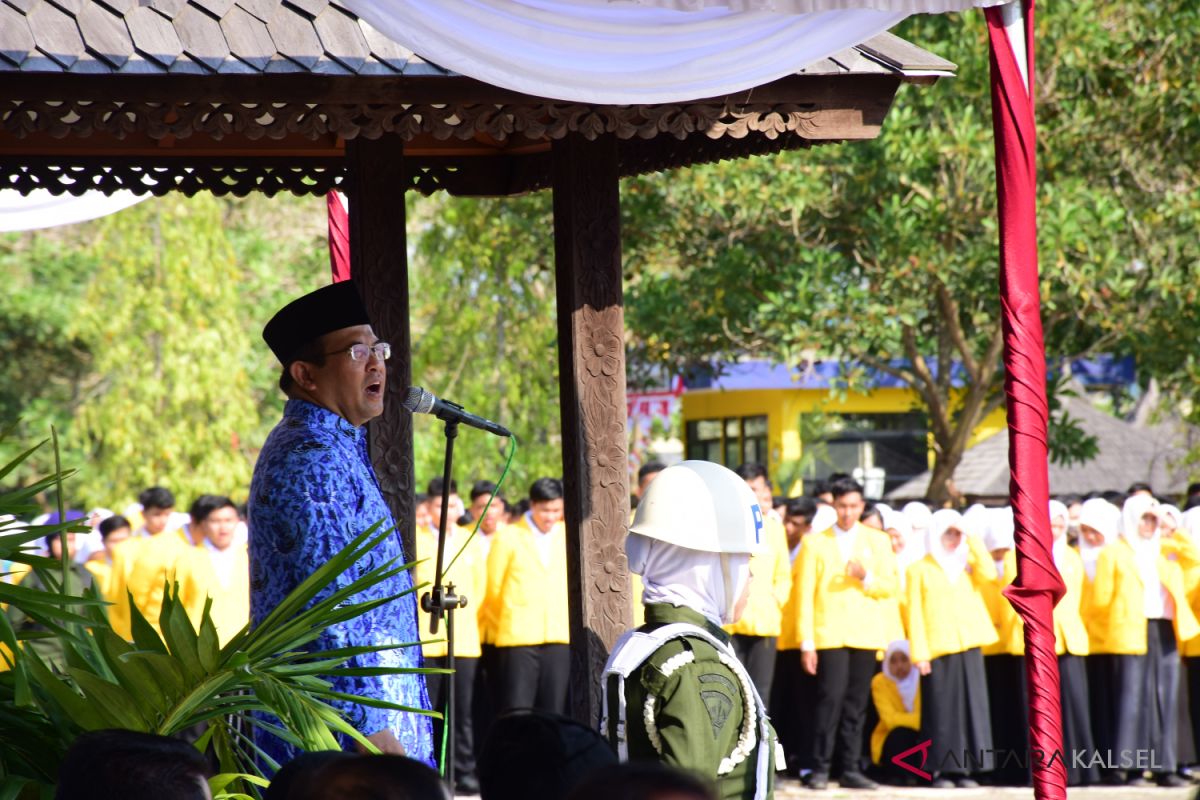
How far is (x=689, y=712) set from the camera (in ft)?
10.4

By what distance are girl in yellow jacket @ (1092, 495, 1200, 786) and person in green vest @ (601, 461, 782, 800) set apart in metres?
7.49

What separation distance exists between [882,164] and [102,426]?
949 cm

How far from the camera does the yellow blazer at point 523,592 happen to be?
10.8 meters

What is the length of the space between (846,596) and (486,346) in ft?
20.2

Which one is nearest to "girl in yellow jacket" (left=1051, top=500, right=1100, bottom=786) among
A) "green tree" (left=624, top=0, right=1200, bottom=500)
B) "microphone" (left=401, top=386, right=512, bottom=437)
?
"green tree" (left=624, top=0, right=1200, bottom=500)

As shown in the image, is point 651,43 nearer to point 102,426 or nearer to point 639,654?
point 639,654

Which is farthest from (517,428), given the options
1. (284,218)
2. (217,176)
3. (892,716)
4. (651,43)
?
(651,43)

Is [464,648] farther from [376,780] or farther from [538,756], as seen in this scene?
[376,780]

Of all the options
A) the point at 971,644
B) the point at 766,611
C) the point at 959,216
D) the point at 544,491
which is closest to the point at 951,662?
the point at 971,644

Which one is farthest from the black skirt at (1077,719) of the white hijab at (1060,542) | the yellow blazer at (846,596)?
the yellow blazer at (846,596)

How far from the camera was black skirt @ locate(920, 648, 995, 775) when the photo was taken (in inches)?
409

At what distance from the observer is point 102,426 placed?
17750 mm

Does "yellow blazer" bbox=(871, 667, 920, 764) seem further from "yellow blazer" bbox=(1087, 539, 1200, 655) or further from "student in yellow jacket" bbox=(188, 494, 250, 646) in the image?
"student in yellow jacket" bbox=(188, 494, 250, 646)

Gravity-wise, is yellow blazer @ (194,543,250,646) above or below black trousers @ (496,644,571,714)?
above
